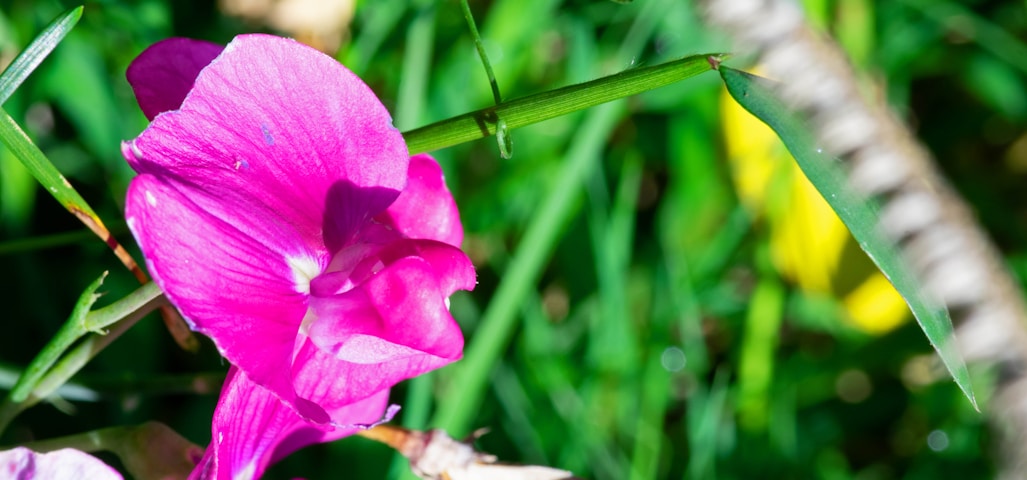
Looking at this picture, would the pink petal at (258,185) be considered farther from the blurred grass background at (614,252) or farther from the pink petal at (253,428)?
the blurred grass background at (614,252)

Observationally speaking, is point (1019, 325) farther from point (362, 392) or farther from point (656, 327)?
point (362, 392)

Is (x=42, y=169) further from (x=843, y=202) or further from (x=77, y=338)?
(x=843, y=202)

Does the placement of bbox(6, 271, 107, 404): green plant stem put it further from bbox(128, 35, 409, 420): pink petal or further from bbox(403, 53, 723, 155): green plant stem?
bbox(403, 53, 723, 155): green plant stem

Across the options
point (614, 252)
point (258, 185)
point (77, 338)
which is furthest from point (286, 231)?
point (614, 252)

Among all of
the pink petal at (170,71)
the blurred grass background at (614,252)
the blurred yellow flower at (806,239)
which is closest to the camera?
the pink petal at (170,71)

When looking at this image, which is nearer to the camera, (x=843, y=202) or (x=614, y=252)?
(x=843, y=202)

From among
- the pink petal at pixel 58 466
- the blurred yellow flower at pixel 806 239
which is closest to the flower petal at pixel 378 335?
the pink petal at pixel 58 466
